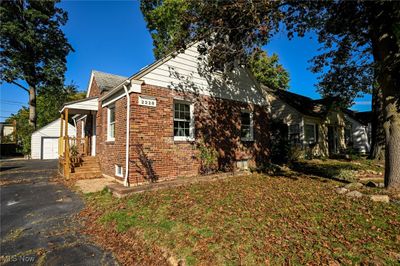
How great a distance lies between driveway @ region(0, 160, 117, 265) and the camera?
133 inches

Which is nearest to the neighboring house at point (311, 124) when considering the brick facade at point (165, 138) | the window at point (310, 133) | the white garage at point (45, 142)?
the window at point (310, 133)

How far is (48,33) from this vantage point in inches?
1032

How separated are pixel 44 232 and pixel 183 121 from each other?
18.8 feet

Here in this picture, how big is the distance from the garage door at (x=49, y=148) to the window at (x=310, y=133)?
2777 cm

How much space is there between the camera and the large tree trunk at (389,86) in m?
6.01

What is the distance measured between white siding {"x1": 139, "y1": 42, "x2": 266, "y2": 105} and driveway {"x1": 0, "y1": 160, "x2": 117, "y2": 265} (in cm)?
485

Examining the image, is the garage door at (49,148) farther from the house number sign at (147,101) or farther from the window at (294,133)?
the window at (294,133)

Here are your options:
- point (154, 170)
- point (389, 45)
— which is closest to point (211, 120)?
point (154, 170)

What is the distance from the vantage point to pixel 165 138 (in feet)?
25.8

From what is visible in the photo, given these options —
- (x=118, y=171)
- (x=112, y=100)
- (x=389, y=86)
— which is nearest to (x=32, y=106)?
(x=112, y=100)

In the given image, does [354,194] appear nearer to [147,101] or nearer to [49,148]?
[147,101]

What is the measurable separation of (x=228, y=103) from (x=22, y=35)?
2670 centimetres

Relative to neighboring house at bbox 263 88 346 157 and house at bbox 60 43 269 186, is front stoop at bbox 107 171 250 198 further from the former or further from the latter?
neighboring house at bbox 263 88 346 157

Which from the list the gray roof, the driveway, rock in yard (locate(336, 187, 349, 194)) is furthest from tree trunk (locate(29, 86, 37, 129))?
rock in yard (locate(336, 187, 349, 194))
